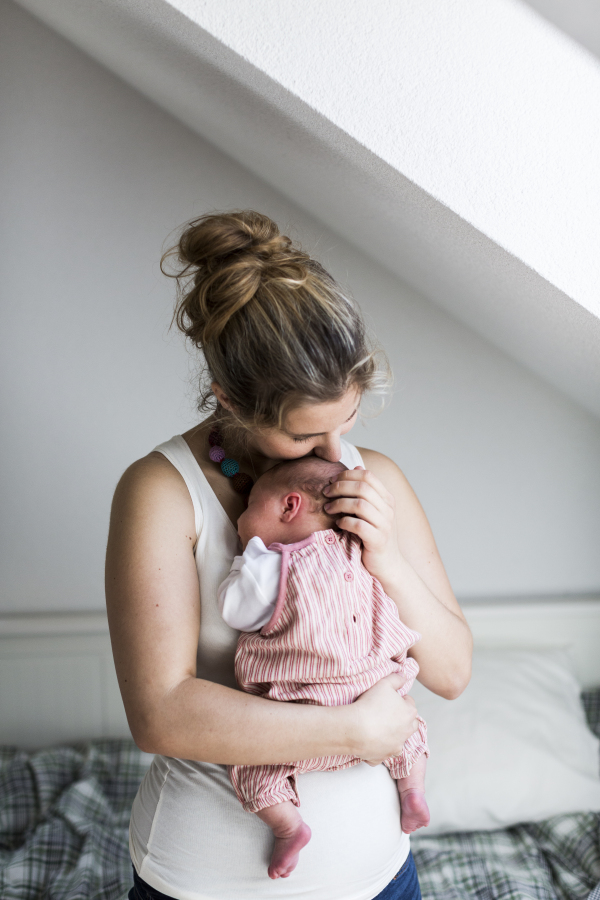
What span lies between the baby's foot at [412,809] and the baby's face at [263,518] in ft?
1.48

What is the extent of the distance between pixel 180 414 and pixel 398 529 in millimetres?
1130

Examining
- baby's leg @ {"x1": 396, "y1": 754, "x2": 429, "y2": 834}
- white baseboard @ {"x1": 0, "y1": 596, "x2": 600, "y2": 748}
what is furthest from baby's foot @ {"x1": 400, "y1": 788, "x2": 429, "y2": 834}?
white baseboard @ {"x1": 0, "y1": 596, "x2": 600, "y2": 748}

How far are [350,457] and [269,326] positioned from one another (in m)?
0.33

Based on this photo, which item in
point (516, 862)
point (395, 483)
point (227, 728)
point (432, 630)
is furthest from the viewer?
point (516, 862)

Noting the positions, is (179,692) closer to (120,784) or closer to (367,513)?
(367,513)

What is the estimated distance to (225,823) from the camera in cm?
96

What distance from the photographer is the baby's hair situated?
1.03m

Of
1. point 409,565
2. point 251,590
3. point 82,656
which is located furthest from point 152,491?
point 82,656

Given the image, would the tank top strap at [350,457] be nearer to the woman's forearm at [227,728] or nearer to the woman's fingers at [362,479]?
the woman's fingers at [362,479]

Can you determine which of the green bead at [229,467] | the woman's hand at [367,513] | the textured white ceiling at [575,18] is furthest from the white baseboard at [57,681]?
the textured white ceiling at [575,18]

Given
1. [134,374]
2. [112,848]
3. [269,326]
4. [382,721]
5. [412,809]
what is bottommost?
[112,848]

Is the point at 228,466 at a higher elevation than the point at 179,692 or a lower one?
higher

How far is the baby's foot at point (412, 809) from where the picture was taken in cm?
106

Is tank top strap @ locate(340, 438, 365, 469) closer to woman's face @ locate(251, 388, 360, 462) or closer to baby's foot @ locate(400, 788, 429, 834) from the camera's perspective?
woman's face @ locate(251, 388, 360, 462)
